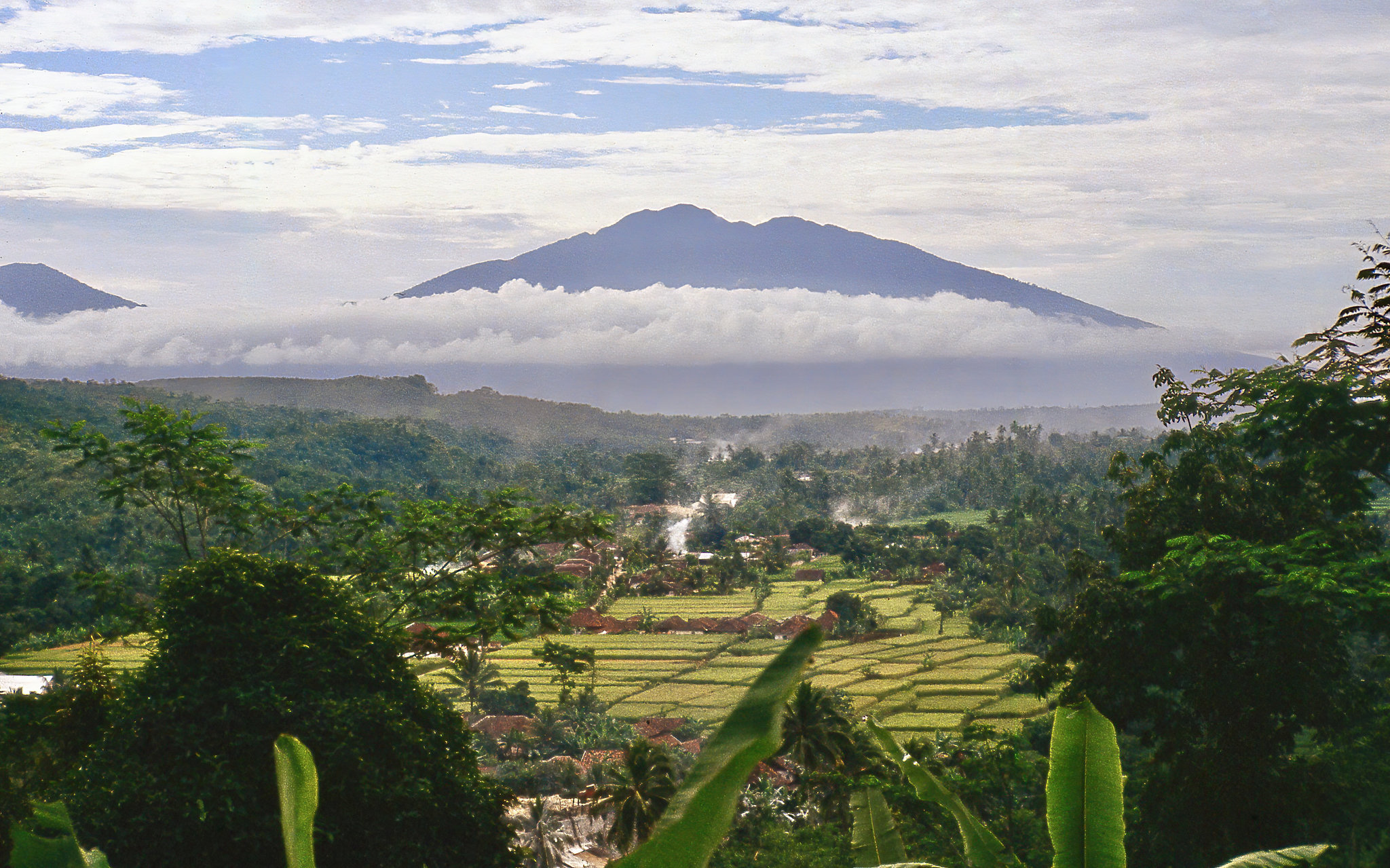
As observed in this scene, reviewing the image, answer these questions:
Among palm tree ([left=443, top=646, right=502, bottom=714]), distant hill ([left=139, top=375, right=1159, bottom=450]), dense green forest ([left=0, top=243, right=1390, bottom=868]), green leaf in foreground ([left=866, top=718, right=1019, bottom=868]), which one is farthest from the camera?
distant hill ([left=139, top=375, right=1159, bottom=450])

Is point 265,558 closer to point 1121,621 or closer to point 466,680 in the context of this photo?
point 1121,621

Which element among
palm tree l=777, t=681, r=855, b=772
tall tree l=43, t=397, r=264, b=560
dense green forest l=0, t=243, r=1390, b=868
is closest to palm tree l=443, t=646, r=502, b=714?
dense green forest l=0, t=243, r=1390, b=868

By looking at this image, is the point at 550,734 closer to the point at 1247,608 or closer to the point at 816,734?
the point at 816,734

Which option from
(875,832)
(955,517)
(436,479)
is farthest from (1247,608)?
(436,479)

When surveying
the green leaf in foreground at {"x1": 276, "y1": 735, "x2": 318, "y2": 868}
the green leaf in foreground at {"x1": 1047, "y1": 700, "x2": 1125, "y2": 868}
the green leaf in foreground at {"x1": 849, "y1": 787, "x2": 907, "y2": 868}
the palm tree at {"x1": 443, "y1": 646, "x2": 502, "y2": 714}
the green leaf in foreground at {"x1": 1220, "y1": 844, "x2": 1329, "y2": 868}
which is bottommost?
the palm tree at {"x1": 443, "y1": 646, "x2": 502, "y2": 714}

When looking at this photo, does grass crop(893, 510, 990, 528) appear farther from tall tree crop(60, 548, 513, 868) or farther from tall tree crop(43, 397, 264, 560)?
tall tree crop(60, 548, 513, 868)

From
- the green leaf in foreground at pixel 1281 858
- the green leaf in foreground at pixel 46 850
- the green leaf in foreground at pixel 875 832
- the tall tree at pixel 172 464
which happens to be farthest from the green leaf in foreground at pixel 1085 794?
the tall tree at pixel 172 464

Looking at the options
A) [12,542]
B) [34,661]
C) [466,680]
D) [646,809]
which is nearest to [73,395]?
[12,542]

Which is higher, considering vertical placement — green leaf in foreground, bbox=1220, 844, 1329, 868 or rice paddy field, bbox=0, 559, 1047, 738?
green leaf in foreground, bbox=1220, 844, 1329, 868
